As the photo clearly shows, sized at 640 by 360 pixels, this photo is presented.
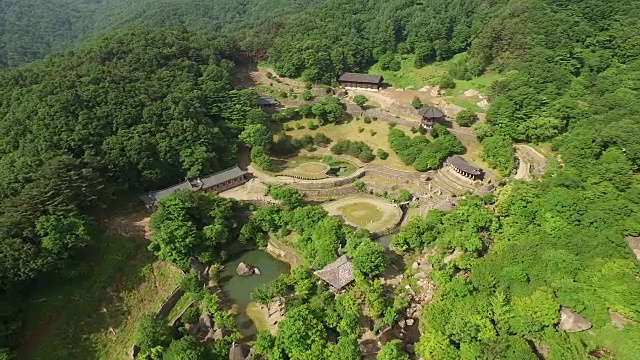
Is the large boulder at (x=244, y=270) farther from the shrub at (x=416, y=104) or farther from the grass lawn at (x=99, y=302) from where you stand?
the shrub at (x=416, y=104)

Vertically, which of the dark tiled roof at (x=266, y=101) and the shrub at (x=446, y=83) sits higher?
the shrub at (x=446, y=83)

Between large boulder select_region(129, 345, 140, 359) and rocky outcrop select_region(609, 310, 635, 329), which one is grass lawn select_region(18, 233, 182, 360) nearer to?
large boulder select_region(129, 345, 140, 359)

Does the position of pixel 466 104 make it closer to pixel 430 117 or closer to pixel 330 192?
pixel 430 117

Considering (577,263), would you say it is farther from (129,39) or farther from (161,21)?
(161,21)

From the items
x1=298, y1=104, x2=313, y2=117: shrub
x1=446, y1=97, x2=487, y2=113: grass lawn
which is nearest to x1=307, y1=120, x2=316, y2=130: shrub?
x1=298, y1=104, x2=313, y2=117: shrub

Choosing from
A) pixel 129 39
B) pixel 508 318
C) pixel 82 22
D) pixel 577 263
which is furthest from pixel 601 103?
pixel 82 22

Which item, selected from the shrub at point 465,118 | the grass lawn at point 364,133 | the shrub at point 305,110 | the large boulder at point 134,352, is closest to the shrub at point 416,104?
the grass lawn at point 364,133
